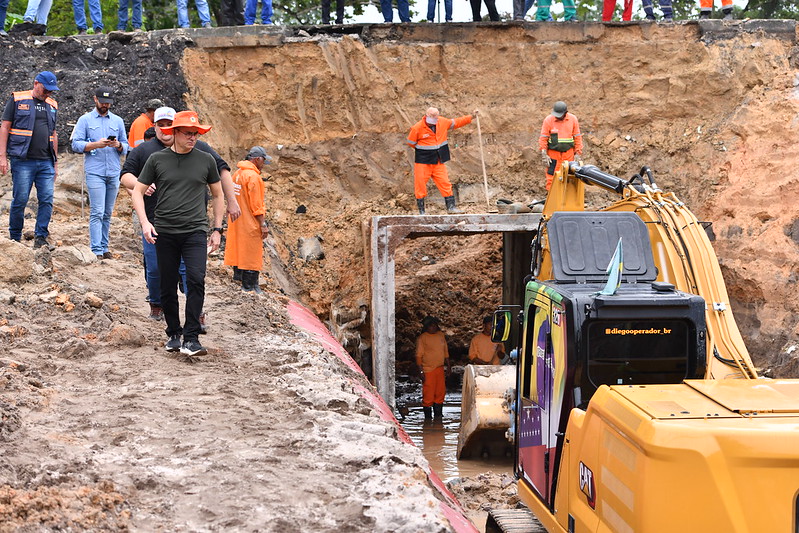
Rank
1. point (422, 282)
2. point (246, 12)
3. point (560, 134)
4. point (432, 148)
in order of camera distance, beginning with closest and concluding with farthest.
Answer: point (560, 134)
point (432, 148)
point (246, 12)
point (422, 282)

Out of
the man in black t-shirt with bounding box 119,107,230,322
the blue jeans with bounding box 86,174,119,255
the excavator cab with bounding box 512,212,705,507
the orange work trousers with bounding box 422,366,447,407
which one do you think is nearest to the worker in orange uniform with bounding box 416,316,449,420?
the orange work trousers with bounding box 422,366,447,407

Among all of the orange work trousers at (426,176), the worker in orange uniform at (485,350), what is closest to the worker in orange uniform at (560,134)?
the orange work trousers at (426,176)

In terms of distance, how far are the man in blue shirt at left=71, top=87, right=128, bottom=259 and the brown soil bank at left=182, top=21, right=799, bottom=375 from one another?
5.63m

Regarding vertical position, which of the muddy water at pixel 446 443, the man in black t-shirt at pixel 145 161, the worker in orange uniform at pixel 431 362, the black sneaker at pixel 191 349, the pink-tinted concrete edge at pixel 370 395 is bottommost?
the muddy water at pixel 446 443

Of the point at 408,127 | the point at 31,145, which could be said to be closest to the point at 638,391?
the point at 31,145

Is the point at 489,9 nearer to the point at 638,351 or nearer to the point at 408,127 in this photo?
the point at 408,127

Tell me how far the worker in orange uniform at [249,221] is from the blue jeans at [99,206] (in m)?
1.45

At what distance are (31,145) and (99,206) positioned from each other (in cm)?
96

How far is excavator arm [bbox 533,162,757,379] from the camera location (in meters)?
5.88

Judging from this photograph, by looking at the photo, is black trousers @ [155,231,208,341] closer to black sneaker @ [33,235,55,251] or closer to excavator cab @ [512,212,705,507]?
excavator cab @ [512,212,705,507]

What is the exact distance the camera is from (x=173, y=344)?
761 cm

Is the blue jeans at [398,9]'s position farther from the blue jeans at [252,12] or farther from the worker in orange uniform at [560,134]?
the worker in orange uniform at [560,134]

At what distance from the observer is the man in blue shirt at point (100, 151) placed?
10344mm

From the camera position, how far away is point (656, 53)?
17188mm
